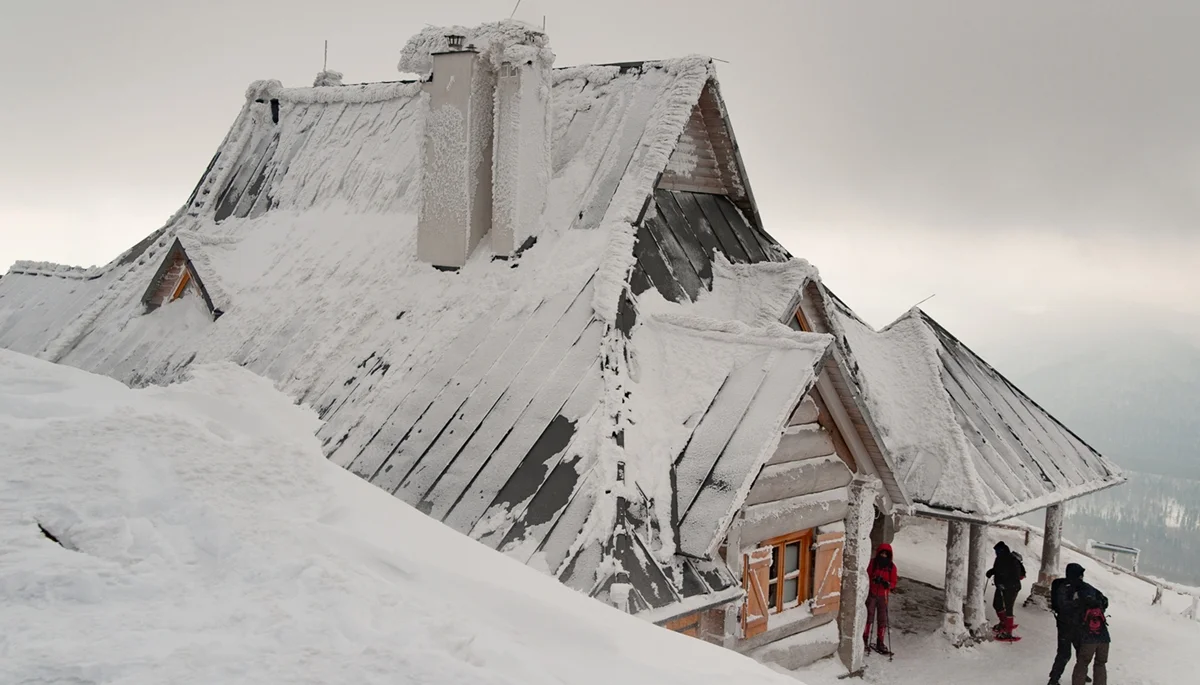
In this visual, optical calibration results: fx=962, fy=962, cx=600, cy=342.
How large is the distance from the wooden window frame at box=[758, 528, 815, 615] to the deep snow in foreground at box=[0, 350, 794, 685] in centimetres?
606

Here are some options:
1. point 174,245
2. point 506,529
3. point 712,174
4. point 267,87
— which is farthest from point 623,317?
point 267,87

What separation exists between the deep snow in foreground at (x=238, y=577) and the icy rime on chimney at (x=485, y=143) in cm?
627

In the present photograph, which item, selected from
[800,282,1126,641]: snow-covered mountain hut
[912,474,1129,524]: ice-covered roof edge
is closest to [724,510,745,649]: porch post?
[800,282,1126,641]: snow-covered mountain hut

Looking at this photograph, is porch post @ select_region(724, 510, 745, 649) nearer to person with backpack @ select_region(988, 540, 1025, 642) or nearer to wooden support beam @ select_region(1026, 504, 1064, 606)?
person with backpack @ select_region(988, 540, 1025, 642)

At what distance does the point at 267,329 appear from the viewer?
39.1ft

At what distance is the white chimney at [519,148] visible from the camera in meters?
10.3

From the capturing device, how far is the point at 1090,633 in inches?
433

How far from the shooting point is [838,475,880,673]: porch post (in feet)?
33.9

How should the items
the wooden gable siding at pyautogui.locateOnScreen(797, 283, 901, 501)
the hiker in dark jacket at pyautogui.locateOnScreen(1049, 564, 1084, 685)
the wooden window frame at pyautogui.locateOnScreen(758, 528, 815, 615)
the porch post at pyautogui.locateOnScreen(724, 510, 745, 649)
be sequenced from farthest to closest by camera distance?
1. the hiker in dark jacket at pyautogui.locateOnScreen(1049, 564, 1084, 685)
2. the wooden window frame at pyautogui.locateOnScreen(758, 528, 815, 615)
3. the wooden gable siding at pyautogui.locateOnScreen(797, 283, 901, 501)
4. the porch post at pyautogui.locateOnScreen(724, 510, 745, 649)

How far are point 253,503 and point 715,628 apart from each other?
5372 millimetres

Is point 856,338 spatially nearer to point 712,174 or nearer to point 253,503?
point 712,174

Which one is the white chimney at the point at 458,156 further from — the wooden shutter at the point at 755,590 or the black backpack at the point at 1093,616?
the black backpack at the point at 1093,616

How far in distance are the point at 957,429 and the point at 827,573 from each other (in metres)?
3.20

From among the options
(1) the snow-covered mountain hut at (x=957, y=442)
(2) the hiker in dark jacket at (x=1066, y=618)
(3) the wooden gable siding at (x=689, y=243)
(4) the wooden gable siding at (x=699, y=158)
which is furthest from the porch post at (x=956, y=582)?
(4) the wooden gable siding at (x=699, y=158)
